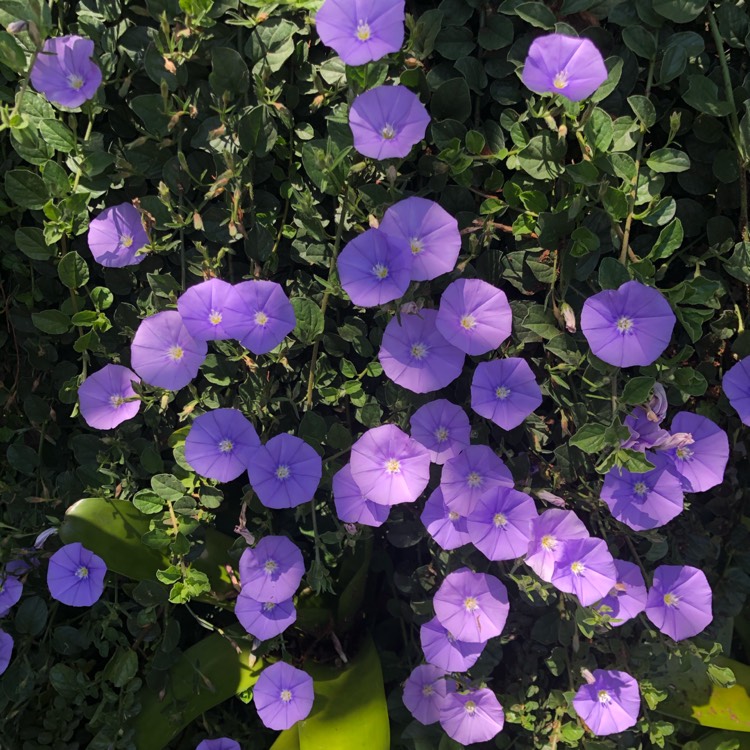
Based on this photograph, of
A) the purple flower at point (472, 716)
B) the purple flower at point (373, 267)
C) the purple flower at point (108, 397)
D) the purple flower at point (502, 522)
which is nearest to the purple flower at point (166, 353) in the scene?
the purple flower at point (108, 397)

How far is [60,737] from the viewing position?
4.34ft

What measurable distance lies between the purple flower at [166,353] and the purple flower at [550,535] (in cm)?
59

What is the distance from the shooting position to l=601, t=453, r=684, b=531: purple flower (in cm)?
102

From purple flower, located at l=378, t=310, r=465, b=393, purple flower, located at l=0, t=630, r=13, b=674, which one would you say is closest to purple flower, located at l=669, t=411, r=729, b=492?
purple flower, located at l=378, t=310, r=465, b=393

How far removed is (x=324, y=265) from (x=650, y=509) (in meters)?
0.63

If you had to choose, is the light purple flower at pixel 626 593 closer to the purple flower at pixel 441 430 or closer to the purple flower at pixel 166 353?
the purple flower at pixel 441 430

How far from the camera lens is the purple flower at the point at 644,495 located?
1.02 meters

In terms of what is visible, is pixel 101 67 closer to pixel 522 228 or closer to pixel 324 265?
pixel 324 265

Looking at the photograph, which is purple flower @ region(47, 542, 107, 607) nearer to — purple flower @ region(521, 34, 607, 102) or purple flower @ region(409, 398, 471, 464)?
purple flower @ region(409, 398, 471, 464)

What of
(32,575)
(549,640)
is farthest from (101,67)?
(549,640)

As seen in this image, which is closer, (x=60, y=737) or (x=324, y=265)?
(x=324, y=265)

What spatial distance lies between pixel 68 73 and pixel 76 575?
0.85m

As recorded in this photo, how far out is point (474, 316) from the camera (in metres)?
0.99

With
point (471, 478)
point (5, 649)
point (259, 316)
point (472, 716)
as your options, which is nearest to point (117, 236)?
point (259, 316)
